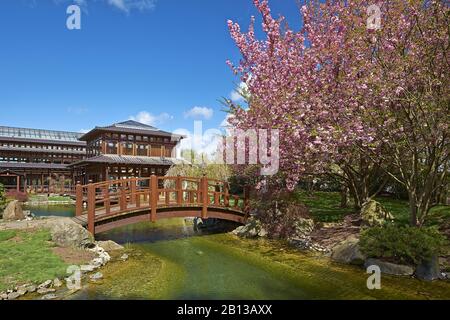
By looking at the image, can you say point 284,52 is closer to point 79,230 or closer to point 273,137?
point 273,137

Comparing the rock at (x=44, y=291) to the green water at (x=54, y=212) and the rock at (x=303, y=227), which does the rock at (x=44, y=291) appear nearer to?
the rock at (x=303, y=227)

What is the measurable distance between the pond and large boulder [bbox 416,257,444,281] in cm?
33

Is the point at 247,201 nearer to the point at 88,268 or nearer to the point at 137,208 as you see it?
the point at 137,208

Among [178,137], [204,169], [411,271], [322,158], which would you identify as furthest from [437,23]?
[178,137]

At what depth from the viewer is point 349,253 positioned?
11.2 metres

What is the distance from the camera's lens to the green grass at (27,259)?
8.50m

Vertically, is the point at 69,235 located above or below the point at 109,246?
above

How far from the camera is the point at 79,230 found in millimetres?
11828

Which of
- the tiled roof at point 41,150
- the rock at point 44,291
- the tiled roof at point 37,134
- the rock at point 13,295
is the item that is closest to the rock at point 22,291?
the rock at point 13,295

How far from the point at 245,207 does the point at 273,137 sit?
571cm

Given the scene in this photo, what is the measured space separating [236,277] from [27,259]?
628 cm

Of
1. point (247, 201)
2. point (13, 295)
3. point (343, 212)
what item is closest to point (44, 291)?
point (13, 295)

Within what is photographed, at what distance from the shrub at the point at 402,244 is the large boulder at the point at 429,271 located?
5.5 inches
